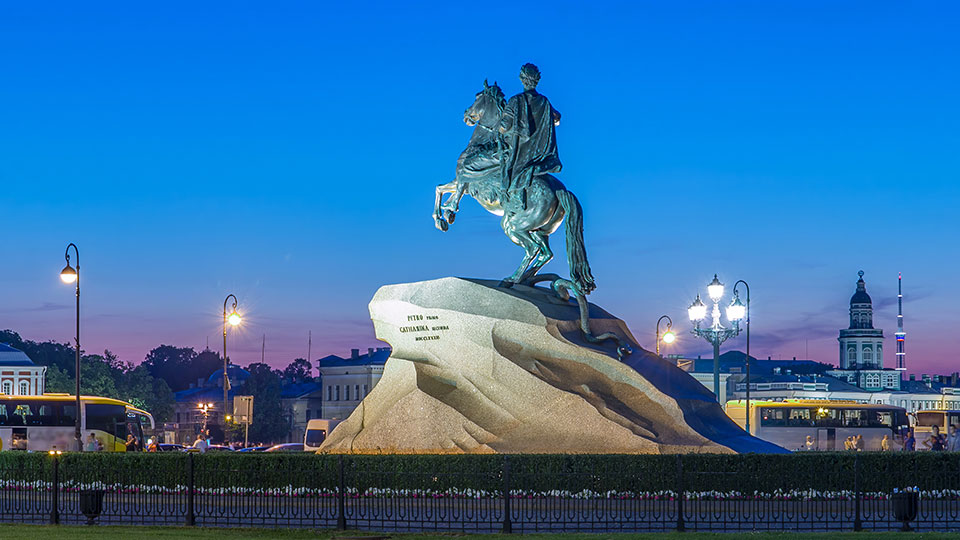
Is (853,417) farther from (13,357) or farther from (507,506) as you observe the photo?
(13,357)

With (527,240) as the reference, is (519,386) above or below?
below

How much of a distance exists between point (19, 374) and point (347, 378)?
29165 mm

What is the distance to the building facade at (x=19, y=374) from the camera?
367 feet

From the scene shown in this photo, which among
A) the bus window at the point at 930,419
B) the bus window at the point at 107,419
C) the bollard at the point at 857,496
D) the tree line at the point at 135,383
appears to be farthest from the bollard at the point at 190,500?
the tree line at the point at 135,383

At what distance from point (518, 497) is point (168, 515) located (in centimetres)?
515

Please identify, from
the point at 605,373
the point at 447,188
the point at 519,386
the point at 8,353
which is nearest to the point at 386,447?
the point at 519,386

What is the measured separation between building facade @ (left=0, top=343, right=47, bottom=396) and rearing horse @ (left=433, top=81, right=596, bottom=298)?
94.4 meters

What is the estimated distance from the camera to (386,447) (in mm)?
21469

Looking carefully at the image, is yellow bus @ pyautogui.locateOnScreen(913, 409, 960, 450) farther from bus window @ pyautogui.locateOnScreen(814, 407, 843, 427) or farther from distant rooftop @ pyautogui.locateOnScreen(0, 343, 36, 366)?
distant rooftop @ pyautogui.locateOnScreen(0, 343, 36, 366)

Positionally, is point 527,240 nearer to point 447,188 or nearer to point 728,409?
point 447,188

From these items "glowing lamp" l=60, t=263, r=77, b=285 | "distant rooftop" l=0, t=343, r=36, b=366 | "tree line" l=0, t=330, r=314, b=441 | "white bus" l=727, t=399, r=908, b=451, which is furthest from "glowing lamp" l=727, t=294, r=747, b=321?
"distant rooftop" l=0, t=343, r=36, b=366

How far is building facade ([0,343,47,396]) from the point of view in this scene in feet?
367

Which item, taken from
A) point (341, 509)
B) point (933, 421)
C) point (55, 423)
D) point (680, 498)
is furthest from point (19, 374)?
point (680, 498)

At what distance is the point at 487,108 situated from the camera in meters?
23.4
